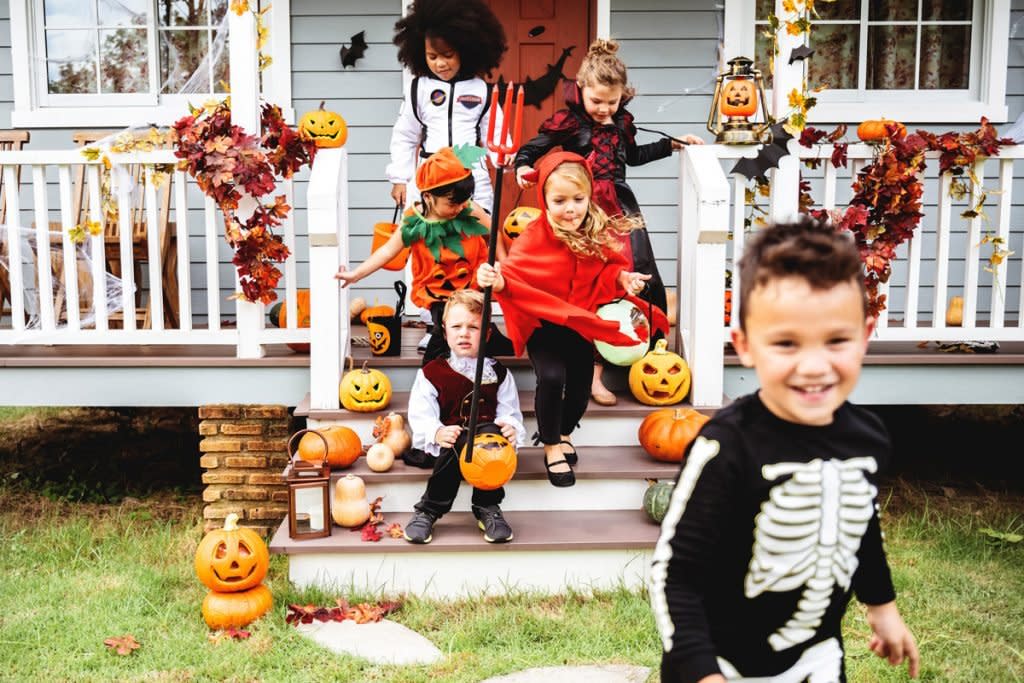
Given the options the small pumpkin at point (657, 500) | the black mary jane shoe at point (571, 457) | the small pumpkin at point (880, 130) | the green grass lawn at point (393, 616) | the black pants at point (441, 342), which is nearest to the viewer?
the green grass lawn at point (393, 616)

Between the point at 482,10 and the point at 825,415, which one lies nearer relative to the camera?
the point at 825,415

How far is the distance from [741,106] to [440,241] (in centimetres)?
173

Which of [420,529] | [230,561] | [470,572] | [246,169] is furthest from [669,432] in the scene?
[246,169]

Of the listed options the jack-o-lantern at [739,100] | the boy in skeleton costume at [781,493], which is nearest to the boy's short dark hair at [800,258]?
the boy in skeleton costume at [781,493]

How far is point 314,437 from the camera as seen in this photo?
4031 millimetres

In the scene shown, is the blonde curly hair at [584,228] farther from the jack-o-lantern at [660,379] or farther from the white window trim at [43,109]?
the white window trim at [43,109]

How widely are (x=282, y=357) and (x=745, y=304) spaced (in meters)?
3.52

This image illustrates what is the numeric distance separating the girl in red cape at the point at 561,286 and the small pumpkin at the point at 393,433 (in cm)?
60

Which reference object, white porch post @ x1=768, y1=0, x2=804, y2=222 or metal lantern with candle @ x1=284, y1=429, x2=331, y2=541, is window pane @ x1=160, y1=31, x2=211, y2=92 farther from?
white porch post @ x1=768, y1=0, x2=804, y2=222

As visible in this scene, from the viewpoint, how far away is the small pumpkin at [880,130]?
4715mm

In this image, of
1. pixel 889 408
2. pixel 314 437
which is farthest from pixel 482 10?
pixel 889 408

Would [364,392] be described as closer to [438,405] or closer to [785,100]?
[438,405]

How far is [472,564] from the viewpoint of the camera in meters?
3.82

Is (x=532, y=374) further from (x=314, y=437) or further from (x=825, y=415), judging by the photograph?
(x=825, y=415)
